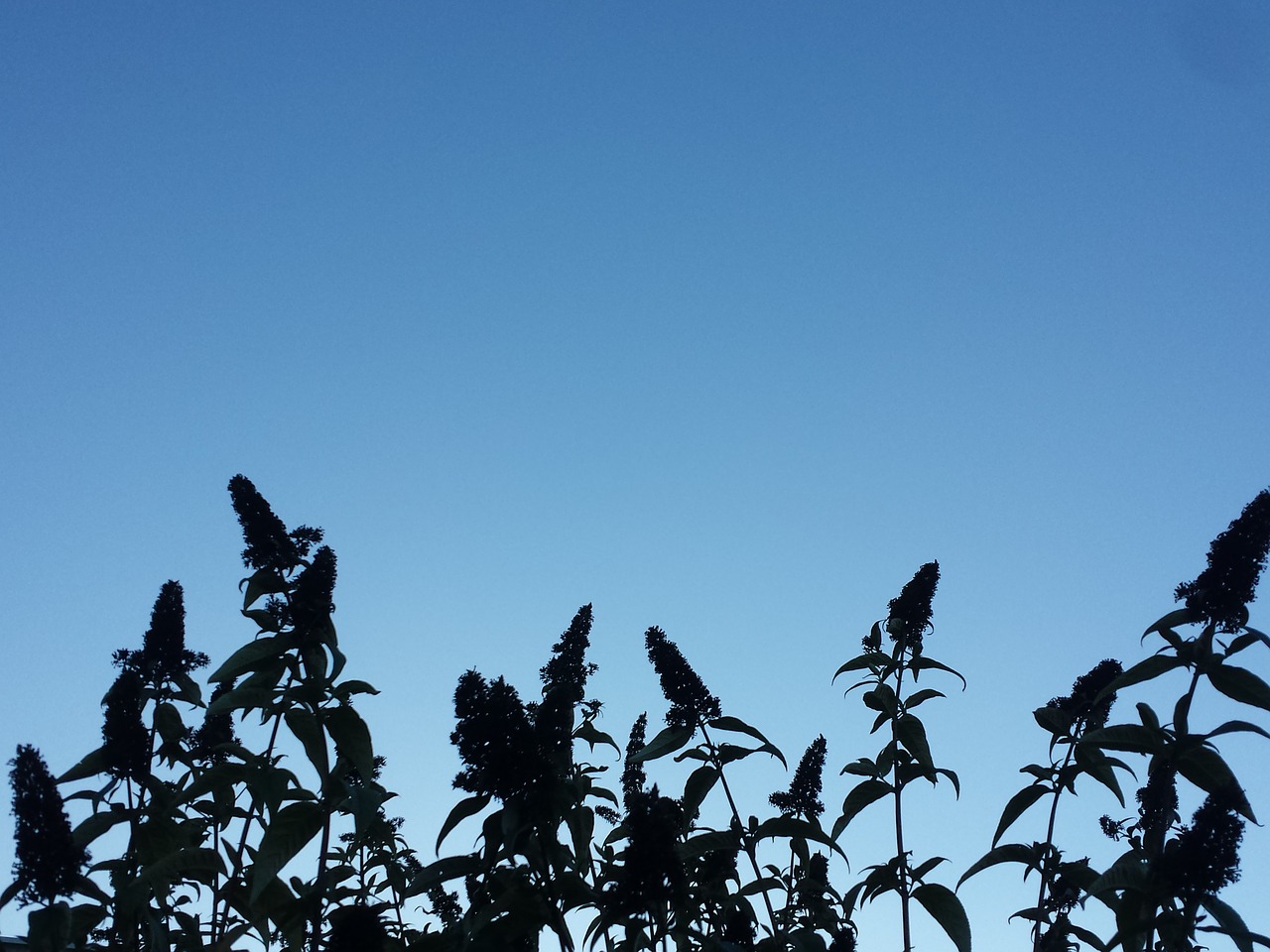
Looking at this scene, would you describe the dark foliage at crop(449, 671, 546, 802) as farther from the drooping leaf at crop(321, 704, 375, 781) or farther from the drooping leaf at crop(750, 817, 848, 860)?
the drooping leaf at crop(750, 817, 848, 860)

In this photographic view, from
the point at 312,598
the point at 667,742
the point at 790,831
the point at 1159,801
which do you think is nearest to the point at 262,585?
the point at 312,598

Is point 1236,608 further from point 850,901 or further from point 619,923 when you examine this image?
point 619,923

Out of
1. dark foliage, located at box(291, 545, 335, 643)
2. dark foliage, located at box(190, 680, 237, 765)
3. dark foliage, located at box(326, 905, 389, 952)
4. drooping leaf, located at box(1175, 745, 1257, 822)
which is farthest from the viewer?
dark foliage, located at box(190, 680, 237, 765)

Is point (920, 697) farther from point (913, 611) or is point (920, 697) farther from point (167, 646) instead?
point (167, 646)

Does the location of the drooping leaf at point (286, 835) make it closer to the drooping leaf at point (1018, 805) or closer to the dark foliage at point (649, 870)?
the dark foliage at point (649, 870)

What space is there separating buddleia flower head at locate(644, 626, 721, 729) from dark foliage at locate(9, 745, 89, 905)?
3670 millimetres

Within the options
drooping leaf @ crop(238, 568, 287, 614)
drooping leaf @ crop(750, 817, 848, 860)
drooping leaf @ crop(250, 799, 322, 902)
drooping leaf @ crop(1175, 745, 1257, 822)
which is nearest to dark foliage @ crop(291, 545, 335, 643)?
drooping leaf @ crop(238, 568, 287, 614)

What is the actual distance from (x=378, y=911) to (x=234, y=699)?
174cm

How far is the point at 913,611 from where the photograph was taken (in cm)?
841

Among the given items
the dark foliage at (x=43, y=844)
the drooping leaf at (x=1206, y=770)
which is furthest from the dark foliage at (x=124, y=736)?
the drooping leaf at (x=1206, y=770)

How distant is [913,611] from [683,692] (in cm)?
188

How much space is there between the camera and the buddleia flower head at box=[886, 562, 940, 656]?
324 inches

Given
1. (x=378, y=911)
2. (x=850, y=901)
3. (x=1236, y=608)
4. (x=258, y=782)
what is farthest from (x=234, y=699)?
(x=1236, y=608)

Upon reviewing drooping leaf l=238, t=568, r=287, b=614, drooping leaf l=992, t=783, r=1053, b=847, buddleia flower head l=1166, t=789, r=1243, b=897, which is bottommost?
buddleia flower head l=1166, t=789, r=1243, b=897
